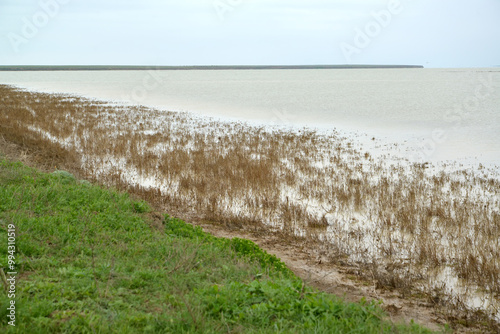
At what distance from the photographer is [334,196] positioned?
12.2 meters

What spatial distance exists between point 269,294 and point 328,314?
0.80 metres

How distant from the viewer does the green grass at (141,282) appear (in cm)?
443

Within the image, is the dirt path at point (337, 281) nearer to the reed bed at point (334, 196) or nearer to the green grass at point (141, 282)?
the reed bed at point (334, 196)

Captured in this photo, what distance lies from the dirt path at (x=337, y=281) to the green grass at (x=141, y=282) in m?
0.56

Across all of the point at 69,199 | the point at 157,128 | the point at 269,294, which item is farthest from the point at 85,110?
the point at 269,294

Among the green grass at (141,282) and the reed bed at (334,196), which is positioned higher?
the reed bed at (334,196)

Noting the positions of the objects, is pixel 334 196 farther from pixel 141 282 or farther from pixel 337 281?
pixel 141 282

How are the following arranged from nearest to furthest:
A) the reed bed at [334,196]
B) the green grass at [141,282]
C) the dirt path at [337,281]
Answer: the green grass at [141,282]
the dirt path at [337,281]
the reed bed at [334,196]

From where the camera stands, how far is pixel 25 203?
7.98 metres

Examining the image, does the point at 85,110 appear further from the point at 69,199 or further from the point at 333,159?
the point at 69,199

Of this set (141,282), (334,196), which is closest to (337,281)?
(141,282)

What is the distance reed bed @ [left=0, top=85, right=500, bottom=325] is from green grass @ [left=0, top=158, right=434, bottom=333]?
2336 millimetres

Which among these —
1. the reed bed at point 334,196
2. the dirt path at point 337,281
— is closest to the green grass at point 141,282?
the dirt path at point 337,281

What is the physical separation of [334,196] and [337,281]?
208 inches
